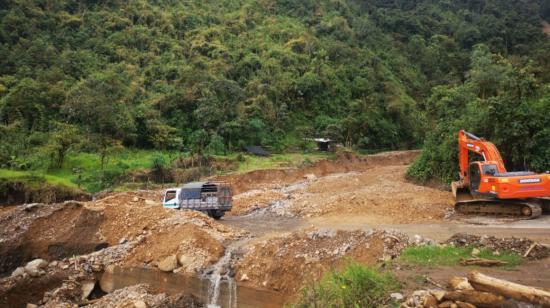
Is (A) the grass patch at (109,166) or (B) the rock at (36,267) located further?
(A) the grass patch at (109,166)

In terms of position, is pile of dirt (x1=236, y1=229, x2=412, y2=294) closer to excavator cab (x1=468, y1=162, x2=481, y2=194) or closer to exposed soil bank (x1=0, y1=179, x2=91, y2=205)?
excavator cab (x1=468, y1=162, x2=481, y2=194)

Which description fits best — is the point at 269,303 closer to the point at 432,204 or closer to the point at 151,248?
the point at 151,248

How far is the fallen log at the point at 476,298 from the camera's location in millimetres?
7766

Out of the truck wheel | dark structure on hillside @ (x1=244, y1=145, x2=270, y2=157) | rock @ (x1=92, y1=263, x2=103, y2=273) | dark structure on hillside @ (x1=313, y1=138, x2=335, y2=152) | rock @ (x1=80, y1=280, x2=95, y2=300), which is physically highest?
dark structure on hillside @ (x1=313, y1=138, x2=335, y2=152)

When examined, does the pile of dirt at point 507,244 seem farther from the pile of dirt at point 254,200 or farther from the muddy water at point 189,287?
the pile of dirt at point 254,200

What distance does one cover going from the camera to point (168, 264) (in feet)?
48.0

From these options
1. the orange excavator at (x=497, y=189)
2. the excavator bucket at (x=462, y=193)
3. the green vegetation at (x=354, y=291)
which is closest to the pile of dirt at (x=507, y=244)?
the green vegetation at (x=354, y=291)

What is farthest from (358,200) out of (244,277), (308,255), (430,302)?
(430,302)

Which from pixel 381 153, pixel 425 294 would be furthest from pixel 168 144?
pixel 425 294

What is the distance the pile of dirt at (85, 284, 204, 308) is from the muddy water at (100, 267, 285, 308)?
30 cm

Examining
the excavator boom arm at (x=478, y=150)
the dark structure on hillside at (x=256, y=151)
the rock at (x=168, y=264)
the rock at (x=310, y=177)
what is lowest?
the rock at (x=168, y=264)

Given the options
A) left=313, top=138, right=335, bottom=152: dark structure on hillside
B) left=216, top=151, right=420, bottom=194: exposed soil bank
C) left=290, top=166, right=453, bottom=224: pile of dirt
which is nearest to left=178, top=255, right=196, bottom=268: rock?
left=290, top=166, right=453, bottom=224: pile of dirt

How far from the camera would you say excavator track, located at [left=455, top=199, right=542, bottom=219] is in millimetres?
16453

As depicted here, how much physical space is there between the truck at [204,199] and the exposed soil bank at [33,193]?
10.1 m
